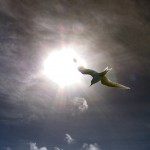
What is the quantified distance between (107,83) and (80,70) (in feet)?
10.5

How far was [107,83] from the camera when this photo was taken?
1150 inches

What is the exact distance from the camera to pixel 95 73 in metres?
31.0

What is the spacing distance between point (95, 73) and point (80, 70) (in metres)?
1.83

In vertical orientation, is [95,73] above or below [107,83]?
above

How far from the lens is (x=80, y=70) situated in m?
30.2

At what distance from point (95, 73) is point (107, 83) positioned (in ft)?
7.66
